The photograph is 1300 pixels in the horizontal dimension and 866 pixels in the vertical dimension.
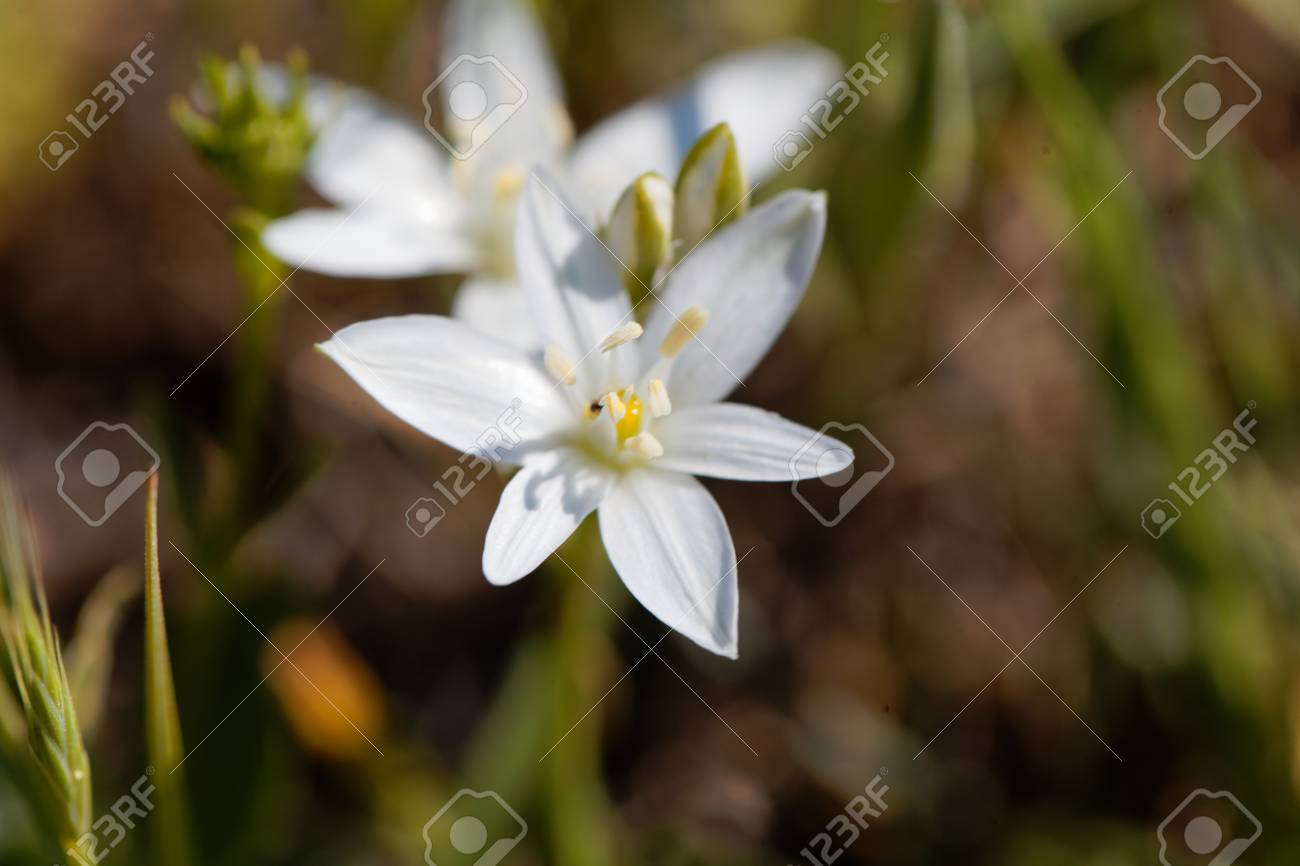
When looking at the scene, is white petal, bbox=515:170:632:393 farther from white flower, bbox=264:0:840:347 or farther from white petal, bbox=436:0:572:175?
white petal, bbox=436:0:572:175

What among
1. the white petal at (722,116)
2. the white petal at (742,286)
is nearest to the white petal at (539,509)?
the white petal at (742,286)

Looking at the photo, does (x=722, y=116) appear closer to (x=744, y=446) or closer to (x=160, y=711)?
(x=744, y=446)

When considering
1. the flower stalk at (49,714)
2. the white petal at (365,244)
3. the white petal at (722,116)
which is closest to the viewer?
the flower stalk at (49,714)

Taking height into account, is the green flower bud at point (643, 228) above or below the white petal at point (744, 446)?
above

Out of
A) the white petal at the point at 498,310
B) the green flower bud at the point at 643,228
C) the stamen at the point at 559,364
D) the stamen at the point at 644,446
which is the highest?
the white petal at the point at 498,310

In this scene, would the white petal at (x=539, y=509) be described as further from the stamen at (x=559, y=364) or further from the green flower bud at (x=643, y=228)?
the green flower bud at (x=643, y=228)

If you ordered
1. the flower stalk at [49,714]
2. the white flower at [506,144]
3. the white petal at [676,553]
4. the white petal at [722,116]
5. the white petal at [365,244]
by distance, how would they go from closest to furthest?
the flower stalk at [49,714] → the white petal at [676,553] → the white petal at [365,244] → the white flower at [506,144] → the white petal at [722,116]
